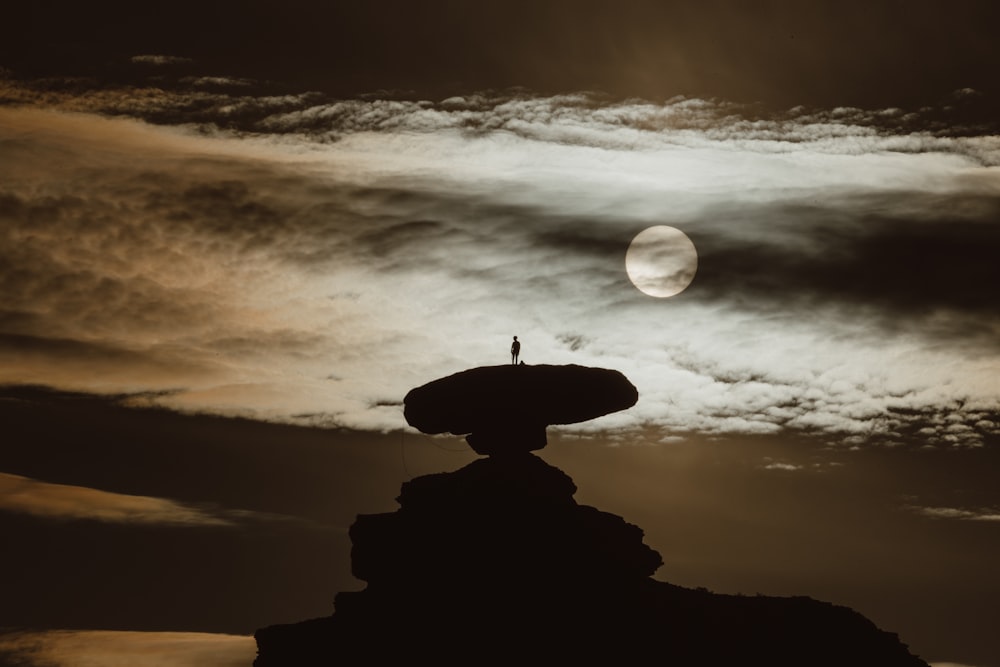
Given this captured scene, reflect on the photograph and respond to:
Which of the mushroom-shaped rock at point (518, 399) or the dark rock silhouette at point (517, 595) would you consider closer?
the mushroom-shaped rock at point (518, 399)

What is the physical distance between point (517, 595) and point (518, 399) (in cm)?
1136

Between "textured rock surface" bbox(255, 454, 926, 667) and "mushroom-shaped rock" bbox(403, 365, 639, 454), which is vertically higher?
"mushroom-shaped rock" bbox(403, 365, 639, 454)

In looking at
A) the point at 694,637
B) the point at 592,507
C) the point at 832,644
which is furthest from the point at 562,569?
the point at 832,644

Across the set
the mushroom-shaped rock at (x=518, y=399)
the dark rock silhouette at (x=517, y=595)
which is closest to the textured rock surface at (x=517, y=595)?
the dark rock silhouette at (x=517, y=595)

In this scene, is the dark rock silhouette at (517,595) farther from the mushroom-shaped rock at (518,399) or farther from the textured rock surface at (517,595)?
the mushroom-shaped rock at (518,399)

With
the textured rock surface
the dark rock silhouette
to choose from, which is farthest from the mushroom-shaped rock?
the textured rock surface

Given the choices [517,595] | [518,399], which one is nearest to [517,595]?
[517,595]

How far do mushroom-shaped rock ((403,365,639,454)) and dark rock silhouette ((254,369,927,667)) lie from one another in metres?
0.99

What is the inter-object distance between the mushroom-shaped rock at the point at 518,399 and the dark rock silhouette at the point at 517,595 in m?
0.99

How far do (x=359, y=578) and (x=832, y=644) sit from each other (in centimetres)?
2726

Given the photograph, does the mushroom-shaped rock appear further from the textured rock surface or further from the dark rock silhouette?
the textured rock surface

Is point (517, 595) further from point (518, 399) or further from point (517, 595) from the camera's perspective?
point (518, 399)

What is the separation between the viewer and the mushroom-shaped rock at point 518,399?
2682 inches

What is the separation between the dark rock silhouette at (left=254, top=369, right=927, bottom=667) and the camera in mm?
70875
